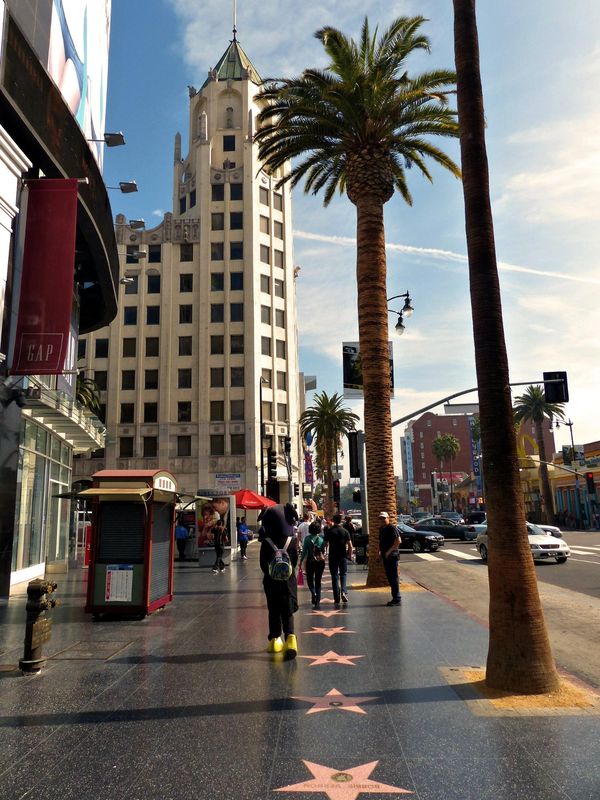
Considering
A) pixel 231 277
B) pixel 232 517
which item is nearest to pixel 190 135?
pixel 231 277

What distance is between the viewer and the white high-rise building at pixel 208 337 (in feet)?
181

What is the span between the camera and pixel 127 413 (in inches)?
2228

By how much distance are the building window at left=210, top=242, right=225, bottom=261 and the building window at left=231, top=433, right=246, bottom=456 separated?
18171 mm

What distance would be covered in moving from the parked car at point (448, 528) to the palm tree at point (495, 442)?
30.6 metres

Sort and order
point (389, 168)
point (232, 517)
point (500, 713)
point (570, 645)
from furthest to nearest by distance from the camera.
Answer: point (232, 517) → point (389, 168) → point (570, 645) → point (500, 713)

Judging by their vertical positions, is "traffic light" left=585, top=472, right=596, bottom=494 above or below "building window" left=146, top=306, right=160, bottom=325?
below

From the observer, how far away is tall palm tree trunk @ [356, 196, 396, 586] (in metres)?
14.8

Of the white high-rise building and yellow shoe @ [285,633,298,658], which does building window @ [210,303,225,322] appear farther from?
yellow shoe @ [285,633,298,658]

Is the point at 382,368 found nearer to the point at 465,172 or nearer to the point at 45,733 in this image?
the point at 465,172

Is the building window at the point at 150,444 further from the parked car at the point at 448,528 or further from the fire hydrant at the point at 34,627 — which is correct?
the fire hydrant at the point at 34,627

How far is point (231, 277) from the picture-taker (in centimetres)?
5766

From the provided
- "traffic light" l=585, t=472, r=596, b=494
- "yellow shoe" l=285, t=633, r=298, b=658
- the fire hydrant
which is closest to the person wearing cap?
"yellow shoe" l=285, t=633, r=298, b=658

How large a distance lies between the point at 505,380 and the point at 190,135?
66.2 m

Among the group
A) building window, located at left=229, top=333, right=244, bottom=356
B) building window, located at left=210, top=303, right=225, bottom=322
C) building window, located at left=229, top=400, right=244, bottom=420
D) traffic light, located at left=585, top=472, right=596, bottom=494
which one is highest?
building window, located at left=210, top=303, right=225, bottom=322
